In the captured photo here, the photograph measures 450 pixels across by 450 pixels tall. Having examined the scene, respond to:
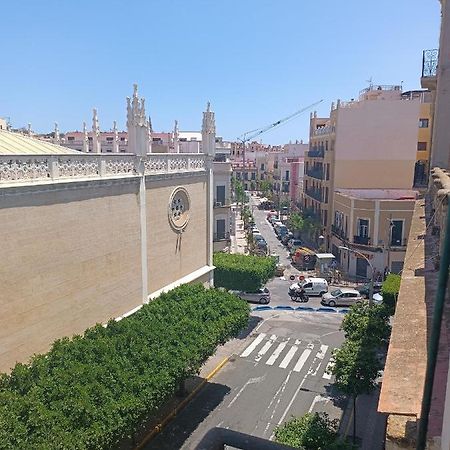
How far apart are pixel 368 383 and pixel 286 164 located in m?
77.3

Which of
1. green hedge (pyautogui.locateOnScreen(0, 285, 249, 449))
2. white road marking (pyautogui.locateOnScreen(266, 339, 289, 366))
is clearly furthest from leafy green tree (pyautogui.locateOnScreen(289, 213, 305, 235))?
green hedge (pyautogui.locateOnScreen(0, 285, 249, 449))

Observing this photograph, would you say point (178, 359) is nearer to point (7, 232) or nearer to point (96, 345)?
point (96, 345)

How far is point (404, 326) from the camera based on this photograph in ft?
26.7

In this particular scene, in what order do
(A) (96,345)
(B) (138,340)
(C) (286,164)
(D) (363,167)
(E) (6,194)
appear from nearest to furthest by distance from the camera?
(E) (6,194) → (A) (96,345) → (B) (138,340) → (D) (363,167) → (C) (286,164)

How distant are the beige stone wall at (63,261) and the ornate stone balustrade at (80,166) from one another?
0.40 m

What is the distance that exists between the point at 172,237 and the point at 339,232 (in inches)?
1038

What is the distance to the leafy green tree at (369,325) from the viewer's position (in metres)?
18.7

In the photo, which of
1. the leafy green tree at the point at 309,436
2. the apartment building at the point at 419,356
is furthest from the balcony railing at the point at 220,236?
the leafy green tree at the point at 309,436

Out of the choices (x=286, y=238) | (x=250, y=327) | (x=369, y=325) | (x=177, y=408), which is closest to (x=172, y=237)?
(x=177, y=408)

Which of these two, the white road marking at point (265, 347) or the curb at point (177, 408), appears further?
the white road marking at point (265, 347)

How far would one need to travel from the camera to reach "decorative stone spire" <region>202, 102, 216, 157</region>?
77.6 ft

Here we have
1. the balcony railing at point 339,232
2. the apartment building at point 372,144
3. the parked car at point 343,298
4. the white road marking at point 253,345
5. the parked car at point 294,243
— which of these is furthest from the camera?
the parked car at point 294,243

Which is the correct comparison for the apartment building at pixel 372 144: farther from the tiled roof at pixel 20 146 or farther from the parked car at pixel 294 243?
the tiled roof at pixel 20 146

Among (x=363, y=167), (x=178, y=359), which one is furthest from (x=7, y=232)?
(x=363, y=167)
